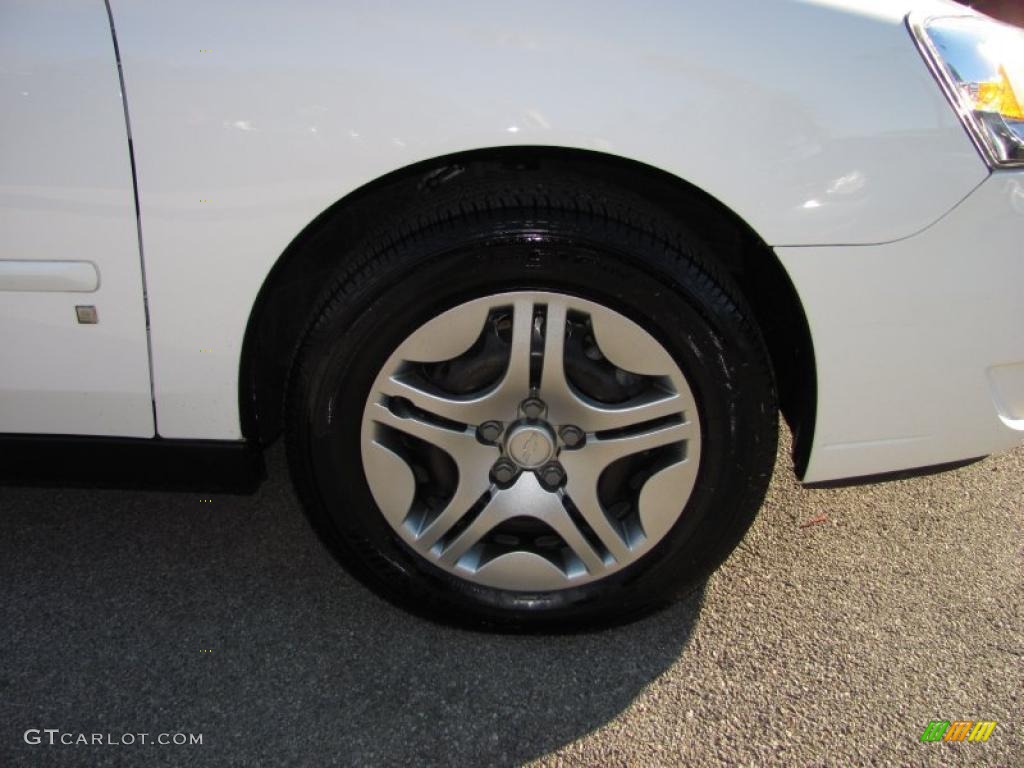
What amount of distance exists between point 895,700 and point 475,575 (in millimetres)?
936

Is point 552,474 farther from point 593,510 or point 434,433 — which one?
point 434,433

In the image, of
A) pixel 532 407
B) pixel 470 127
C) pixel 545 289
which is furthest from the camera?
pixel 532 407

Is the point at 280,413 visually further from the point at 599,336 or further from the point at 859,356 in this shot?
the point at 859,356

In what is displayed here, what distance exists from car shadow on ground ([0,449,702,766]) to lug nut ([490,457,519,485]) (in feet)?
1.36

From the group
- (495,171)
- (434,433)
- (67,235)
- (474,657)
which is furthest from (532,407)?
(67,235)

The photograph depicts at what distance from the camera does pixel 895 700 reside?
1.89 metres

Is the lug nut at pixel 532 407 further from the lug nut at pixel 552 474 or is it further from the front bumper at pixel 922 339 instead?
the front bumper at pixel 922 339

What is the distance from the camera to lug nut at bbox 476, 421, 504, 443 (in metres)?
1.86

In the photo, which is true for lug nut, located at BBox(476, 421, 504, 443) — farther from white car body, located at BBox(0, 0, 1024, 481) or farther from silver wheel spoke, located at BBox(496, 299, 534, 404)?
white car body, located at BBox(0, 0, 1024, 481)

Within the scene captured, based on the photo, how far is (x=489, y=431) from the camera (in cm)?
187

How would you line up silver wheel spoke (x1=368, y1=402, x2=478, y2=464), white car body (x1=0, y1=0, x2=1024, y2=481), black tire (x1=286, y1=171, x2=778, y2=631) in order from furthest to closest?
silver wheel spoke (x1=368, y1=402, x2=478, y2=464) → black tire (x1=286, y1=171, x2=778, y2=631) → white car body (x1=0, y1=0, x2=1024, y2=481)

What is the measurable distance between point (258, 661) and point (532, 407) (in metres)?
0.83

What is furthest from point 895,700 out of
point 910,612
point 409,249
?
point 409,249

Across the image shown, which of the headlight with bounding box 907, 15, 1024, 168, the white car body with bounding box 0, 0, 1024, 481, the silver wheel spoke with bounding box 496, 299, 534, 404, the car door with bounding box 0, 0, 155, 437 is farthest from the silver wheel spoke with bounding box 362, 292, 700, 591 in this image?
the headlight with bounding box 907, 15, 1024, 168
